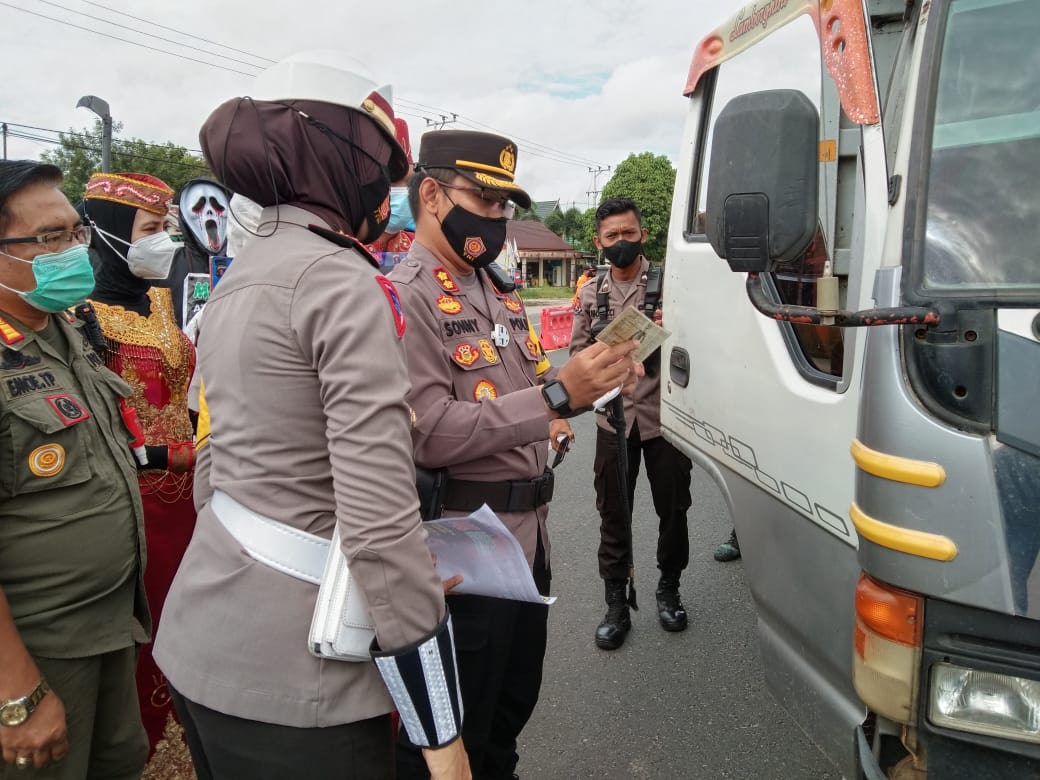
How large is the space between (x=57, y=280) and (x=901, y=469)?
193 centimetres

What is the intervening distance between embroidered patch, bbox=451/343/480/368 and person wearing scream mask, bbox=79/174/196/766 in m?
1.01

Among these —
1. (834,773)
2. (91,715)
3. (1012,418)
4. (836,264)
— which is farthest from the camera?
(834,773)

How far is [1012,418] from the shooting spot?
3.77 feet

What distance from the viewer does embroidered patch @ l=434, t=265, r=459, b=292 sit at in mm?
1928

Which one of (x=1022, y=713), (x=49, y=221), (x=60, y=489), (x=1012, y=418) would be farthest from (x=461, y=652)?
(x=49, y=221)

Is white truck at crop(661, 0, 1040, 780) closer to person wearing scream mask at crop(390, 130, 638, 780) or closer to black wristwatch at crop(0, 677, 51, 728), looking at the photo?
person wearing scream mask at crop(390, 130, 638, 780)

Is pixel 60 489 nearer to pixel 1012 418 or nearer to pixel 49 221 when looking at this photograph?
pixel 49 221

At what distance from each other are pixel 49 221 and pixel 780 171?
1.74 m

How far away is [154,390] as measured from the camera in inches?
93.0

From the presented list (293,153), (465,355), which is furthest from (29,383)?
(465,355)

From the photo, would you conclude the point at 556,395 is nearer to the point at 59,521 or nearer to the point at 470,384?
the point at 470,384

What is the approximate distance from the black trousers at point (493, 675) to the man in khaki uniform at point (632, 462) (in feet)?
3.84

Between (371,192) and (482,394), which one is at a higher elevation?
(371,192)

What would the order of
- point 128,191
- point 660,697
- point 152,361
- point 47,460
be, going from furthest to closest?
point 660,697
point 128,191
point 152,361
point 47,460
